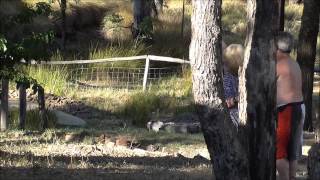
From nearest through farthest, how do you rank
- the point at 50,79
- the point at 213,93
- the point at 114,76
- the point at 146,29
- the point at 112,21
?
the point at 213,93
the point at 50,79
the point at 114,76
the point at 146,29
the point at 112,21

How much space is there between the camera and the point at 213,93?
→ 566 cm

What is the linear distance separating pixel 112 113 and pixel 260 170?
826cm

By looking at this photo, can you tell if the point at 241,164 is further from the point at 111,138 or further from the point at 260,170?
the point at 111,138

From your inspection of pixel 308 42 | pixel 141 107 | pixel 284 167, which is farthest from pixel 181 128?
pixel 284 167

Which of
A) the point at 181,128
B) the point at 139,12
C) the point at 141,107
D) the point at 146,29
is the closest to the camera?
the point at 181,128

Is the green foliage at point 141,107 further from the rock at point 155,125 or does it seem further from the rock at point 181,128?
the rock at point 181,128

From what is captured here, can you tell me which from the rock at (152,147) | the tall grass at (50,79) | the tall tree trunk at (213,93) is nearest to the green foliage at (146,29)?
the tall grass at (50,79)

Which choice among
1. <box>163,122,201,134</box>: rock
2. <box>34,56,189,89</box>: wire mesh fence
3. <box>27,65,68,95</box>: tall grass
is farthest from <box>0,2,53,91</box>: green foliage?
<box>34,56,189,89</box>: wire mesh fence

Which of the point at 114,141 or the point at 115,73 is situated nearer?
the point at 114,141

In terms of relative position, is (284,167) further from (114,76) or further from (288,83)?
(114,76)

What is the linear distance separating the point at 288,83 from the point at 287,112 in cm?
27

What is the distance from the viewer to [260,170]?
238 inches

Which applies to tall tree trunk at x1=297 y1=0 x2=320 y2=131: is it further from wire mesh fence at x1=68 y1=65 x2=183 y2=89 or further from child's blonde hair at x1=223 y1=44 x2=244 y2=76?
wire mesh fence at x1=68 y1=65 x2=183 y2=89

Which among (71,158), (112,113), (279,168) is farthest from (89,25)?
(279,168)
